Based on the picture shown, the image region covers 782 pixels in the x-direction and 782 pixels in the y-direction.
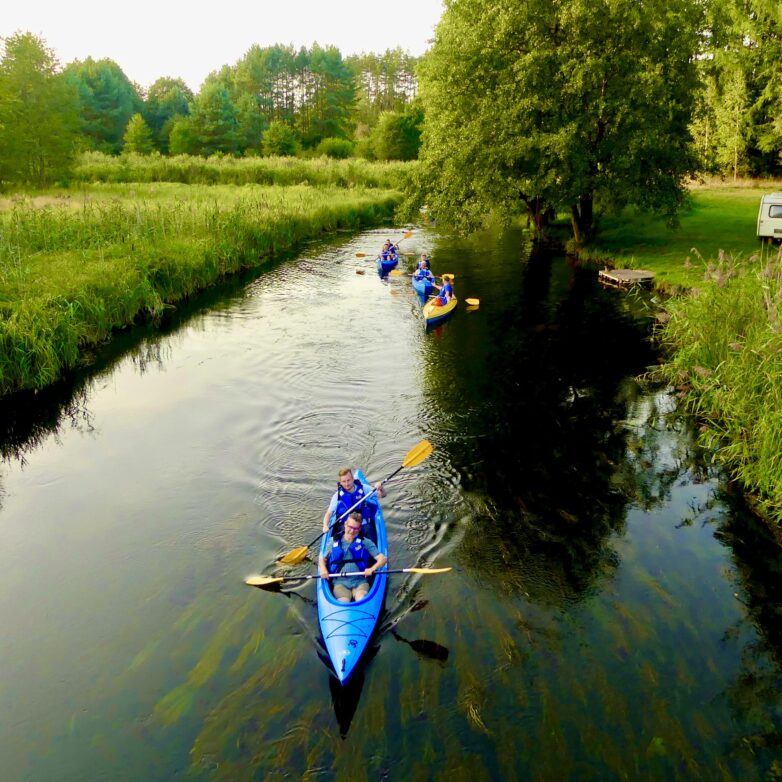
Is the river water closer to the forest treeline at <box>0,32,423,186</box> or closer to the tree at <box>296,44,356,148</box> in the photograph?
the forest treeline at <box>0,32,423,186</box>

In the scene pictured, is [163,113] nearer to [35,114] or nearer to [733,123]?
[35,114]

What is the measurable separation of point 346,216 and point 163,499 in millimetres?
30967

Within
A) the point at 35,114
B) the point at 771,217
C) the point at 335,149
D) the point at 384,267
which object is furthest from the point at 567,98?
the point at 335,149

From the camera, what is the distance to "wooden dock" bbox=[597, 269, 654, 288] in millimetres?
22734

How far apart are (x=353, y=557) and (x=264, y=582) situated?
49.6 inches

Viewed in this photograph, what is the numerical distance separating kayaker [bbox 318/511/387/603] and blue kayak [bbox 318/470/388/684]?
0.12 meters

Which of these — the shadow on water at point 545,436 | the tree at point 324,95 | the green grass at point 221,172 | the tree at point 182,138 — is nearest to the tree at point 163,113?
the tree at point 182,138

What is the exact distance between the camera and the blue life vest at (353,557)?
820 cm

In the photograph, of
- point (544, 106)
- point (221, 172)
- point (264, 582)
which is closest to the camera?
point (264, 582)

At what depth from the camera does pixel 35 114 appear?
120 feet

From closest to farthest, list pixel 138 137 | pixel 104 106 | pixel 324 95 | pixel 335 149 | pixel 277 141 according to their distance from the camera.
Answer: pixel 138 137, pixel 277 141, pixel 335 149, pixel 104 106, pixel 324 95

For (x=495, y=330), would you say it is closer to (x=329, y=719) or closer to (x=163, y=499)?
(x=163, y=499)

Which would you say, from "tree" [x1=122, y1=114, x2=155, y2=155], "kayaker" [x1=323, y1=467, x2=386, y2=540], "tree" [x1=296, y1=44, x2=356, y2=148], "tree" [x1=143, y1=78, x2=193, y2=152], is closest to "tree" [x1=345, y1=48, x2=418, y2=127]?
"tree" [x1=296, y1=44, x2=356, y2=148]

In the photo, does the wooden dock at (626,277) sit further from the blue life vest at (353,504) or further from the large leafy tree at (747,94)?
the large leafy tree at (747,94)
